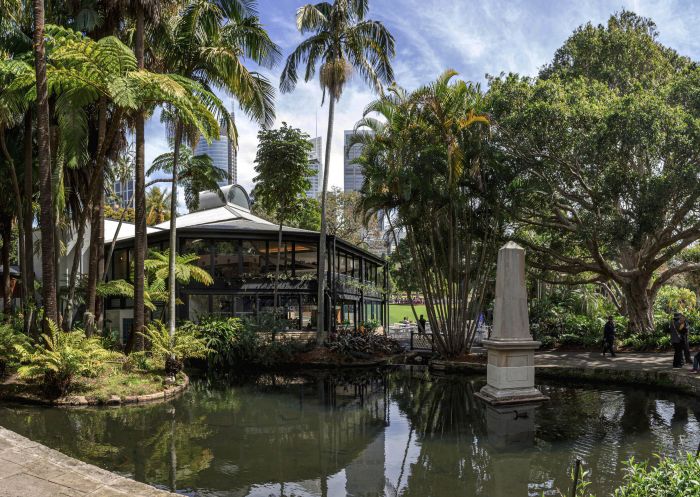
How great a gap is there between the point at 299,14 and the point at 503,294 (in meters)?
14.1

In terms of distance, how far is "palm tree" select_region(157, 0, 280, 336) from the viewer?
1483cm

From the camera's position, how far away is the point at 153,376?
13820 millimetres

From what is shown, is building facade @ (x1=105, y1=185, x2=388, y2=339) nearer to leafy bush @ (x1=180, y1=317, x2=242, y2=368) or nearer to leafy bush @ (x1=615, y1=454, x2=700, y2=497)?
leafy bush @ (x1=180, y1=317, x2=242, y2=368)

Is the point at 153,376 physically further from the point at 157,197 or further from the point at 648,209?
the point at 157,197

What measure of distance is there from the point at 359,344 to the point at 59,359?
11.5 meters

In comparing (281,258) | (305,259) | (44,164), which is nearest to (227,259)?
(281,258)

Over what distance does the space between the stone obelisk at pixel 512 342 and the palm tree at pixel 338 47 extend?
9.64 metres

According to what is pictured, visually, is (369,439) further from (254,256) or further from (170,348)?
(254,256)

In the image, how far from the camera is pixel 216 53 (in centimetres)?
1456

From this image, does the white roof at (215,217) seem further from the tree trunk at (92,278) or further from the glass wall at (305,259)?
the tree trunk at (92,278)

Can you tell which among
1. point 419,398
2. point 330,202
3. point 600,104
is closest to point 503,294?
point 419,398

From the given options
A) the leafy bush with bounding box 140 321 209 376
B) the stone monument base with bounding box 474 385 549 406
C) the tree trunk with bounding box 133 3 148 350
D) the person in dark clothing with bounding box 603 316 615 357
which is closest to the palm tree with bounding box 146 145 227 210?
the tree trunk with bounding box 133 3 148 350

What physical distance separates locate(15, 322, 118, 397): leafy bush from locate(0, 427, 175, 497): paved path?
438 centimetres

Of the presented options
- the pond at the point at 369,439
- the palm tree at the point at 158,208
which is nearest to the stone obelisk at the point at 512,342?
the pond at the point at 369,439
